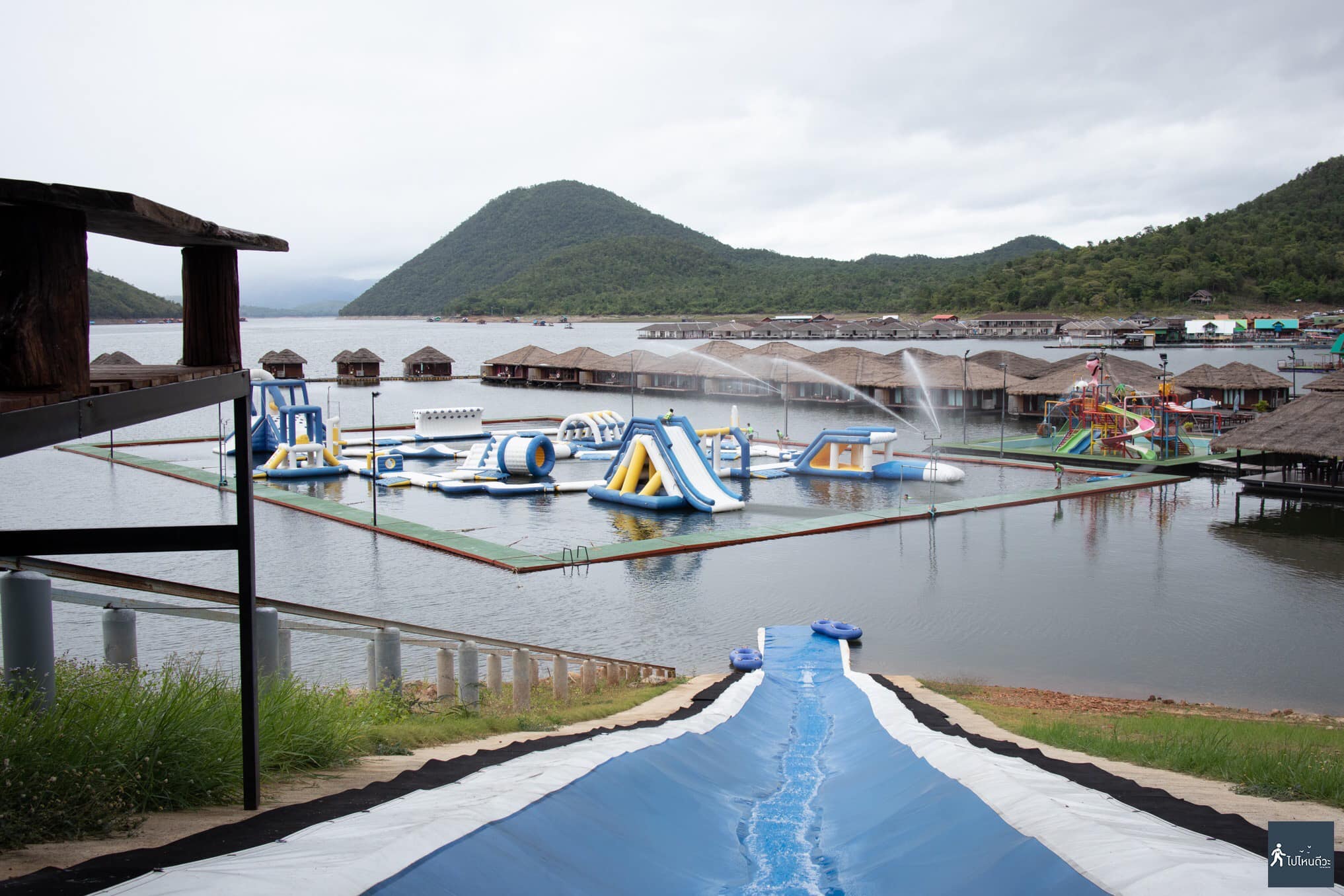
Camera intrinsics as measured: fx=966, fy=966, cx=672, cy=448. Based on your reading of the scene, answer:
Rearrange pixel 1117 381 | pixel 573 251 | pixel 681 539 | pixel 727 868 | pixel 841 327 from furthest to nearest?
pixel 573 251, pixel 841 327, pixel 1117 381, pixel 681 539, pixel 727 868

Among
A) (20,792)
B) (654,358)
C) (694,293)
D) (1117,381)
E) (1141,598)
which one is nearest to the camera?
(20,792)

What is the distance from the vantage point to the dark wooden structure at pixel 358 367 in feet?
265

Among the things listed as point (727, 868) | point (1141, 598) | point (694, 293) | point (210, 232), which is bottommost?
point (1141, 598)

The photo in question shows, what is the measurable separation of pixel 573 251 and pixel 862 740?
7690 inches

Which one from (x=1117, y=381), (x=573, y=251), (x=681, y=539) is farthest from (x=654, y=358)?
(x=573, y=251)

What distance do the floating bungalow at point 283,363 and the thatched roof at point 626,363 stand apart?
21141 millimetres

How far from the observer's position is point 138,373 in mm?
4043

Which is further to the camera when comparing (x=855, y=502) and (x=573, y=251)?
(x=573, y=251)

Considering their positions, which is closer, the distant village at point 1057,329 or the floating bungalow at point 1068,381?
the floating bungalow at point 1068,381

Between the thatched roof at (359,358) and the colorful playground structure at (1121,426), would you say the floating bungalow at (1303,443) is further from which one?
the thatched roof at (359,358)

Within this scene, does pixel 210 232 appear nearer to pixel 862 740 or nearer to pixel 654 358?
pixel 862 740

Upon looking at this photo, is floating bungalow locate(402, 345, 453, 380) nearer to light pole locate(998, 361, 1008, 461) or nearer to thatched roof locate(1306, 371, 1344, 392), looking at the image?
light pole locate(998, 361, 1008, 461)

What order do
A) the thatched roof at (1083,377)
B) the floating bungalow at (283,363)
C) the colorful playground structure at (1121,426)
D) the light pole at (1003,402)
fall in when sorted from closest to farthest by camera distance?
the colorful playground structure at (1121,426)
the light pole at (1003,402)
the thatched roof at (1083,377)
the floating bungalow at (283,363)

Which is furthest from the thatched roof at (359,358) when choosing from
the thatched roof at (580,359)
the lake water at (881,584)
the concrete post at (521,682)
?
the concrete post at (521,682)
